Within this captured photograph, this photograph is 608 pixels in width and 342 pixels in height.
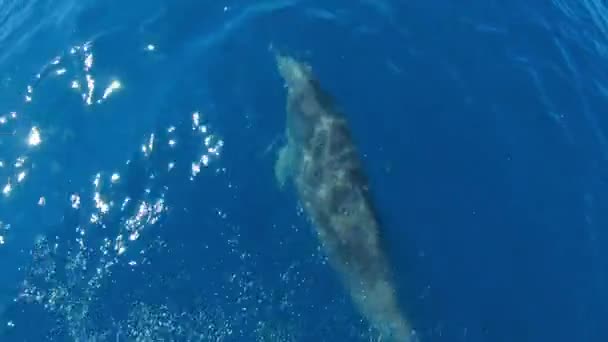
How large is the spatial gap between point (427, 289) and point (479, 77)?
1008 centimetres

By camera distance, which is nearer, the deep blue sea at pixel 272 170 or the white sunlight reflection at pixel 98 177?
the deep blue sea at pixel 272 170

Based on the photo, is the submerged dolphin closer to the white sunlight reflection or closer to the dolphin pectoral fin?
the dolphin pectoral fin

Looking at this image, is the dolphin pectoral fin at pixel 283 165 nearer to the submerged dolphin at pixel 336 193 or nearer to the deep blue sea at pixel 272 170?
the submerged dolphin at pixel 336 193

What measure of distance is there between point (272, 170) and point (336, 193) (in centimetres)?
240

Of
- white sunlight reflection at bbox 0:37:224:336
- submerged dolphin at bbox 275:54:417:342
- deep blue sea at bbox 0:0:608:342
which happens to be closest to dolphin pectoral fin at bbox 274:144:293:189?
submerged dolphin at bbox 275:54:417:342

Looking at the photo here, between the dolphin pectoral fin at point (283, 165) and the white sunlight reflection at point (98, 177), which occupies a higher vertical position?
the white sunlight reflection at point (98, 177)

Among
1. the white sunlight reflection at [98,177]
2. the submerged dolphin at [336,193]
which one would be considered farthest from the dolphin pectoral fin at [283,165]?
the white sunlight reflection at [98,177]

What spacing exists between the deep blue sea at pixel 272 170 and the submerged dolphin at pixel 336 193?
430mm

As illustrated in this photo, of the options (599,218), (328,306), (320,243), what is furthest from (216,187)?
(599,218)

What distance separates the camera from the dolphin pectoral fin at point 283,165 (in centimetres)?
2505

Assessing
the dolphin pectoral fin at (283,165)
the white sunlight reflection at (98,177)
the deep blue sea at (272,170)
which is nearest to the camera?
the deep blue sea at (272,170)

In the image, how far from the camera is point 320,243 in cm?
2350

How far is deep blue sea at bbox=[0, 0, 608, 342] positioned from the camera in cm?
2236

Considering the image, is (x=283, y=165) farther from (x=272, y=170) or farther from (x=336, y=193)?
(x=336, y=193)
